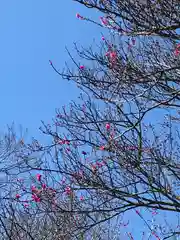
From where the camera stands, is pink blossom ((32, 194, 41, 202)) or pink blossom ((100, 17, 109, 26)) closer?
pink blossom ((100, 17, 109, 26))

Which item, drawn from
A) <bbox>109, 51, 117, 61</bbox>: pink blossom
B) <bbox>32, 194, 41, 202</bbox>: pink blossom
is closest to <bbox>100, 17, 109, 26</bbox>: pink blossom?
<bbox>109, 51, 117, 61</bbox>: pink blossom

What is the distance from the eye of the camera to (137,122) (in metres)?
4.18

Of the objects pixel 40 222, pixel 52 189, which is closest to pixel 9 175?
pixel 40 222

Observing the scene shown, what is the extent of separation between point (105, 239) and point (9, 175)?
126 inches

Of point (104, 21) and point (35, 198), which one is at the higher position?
point (104, 21)

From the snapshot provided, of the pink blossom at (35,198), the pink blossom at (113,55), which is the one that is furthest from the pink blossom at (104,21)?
the pink blossom at (35,198)

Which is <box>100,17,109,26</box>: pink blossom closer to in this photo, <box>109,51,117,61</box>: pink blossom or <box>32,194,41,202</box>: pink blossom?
<box>109,51,117,61</box>: pink blossom

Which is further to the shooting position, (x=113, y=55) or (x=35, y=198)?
(x=35, y=198)

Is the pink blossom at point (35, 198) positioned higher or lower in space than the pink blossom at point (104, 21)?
lower

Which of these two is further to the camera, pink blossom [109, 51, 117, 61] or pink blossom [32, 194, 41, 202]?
pink blossom [32, 194, 41, 202]

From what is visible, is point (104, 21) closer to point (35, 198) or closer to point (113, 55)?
point (113, 55)

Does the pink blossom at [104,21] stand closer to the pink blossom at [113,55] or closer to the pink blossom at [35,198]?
the pink blossom at [113,55]

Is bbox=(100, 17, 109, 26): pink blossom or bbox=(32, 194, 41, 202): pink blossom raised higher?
bbox=(100, 17, 109, 26): pink blossom

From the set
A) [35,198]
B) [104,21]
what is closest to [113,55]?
[104,21]
